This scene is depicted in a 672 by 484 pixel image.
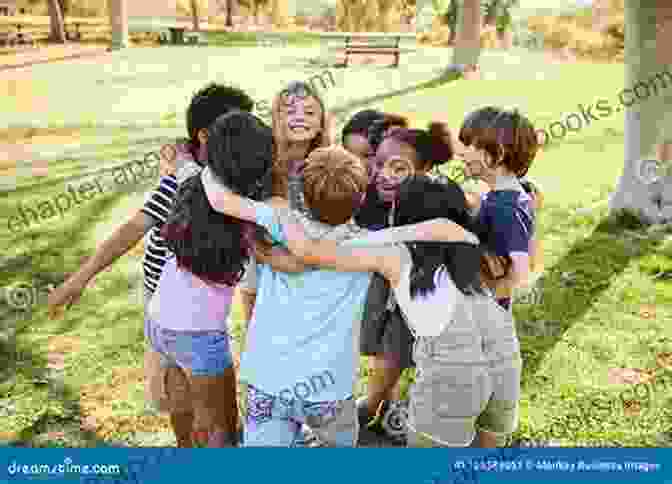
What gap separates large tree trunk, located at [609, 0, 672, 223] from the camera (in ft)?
16.5

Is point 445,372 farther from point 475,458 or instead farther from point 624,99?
point 624,99

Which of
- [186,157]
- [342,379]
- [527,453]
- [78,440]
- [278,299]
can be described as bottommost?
[78,440]

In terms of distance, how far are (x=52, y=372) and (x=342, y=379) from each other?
2.11m

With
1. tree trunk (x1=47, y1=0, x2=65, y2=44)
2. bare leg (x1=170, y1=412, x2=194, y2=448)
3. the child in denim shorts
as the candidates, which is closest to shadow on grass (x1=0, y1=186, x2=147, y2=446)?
bare leg (x1=170, y1=412, x2=194, y2=448)

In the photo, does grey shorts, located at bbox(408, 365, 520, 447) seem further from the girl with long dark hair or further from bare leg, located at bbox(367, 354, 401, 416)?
bare leg, located at bbox(367, 354, 401, 416)

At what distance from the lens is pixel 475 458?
2137mm

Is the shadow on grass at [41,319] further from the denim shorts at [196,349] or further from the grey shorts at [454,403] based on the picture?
the grey shorts at [454,403]

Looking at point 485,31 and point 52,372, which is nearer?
point 52,372

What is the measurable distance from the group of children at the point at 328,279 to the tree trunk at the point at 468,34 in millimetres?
12298

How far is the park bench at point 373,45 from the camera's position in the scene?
1611 cm

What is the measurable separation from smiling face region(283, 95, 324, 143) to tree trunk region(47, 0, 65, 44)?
21249 millimetres

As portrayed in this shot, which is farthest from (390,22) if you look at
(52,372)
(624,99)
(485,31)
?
(52,372)

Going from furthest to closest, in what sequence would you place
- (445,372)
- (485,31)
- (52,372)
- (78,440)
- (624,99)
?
(485,31) → (624,99) → (52,372) → (78,440) → (445,372)

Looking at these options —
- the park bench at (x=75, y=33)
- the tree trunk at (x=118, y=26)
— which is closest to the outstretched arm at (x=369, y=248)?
the tree trunk at (x=118, y=26)
